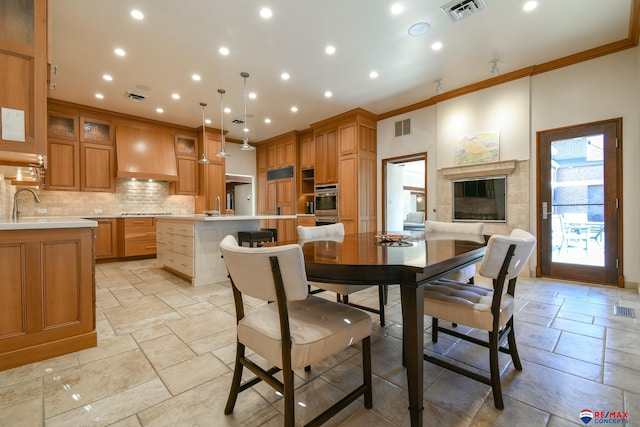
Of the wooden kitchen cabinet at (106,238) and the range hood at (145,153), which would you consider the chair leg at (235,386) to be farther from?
the range hood at (145,153)

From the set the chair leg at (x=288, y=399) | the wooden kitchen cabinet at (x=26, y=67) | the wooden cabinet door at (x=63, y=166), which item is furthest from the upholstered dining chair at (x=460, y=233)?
the wooden cabinet door at (x=63, y=166)

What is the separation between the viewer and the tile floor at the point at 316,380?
4.36 feet

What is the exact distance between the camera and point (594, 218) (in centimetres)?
353

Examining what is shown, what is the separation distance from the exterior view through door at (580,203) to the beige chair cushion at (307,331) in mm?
3882

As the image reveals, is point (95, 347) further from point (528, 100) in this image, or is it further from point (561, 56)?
point (561, 56)

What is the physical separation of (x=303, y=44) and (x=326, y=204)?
3.37m

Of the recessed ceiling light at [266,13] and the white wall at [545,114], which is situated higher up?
the recessed ceiling light at [266,13]

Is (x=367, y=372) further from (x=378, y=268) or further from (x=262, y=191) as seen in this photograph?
(x=262, y=191)

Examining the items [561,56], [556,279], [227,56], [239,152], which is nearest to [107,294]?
[227,56]

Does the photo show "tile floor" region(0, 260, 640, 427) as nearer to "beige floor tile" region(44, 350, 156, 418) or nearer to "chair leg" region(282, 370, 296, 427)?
"beige floor tile" region(44, 350, 156, 418)

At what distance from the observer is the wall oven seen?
5.92 metres

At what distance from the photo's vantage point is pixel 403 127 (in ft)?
17.7

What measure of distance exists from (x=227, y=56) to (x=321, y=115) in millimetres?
2570

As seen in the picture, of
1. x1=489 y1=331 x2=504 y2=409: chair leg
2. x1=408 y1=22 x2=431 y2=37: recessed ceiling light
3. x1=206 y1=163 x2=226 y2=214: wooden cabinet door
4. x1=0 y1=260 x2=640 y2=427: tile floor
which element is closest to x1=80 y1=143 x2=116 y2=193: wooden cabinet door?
x1=206 y1=163 x2=226 y2=214: wooden cabinet door
